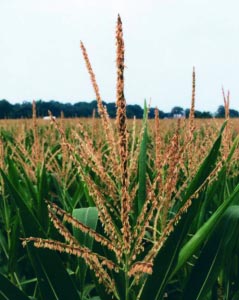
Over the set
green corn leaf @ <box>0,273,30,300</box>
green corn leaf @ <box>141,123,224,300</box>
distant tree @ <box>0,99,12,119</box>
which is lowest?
distant tree @ <box>0,99,12,119</box>

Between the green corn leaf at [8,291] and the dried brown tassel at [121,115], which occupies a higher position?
the dried brown tassel at [121,115]

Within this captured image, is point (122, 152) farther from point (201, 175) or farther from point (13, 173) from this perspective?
point (13, 173)

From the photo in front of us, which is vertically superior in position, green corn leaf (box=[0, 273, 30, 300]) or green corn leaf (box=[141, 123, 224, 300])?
green corn leaf (box=[141, 123, 224, 300])

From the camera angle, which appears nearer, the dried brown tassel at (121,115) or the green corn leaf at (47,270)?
the dried brown tassel at (121,115)

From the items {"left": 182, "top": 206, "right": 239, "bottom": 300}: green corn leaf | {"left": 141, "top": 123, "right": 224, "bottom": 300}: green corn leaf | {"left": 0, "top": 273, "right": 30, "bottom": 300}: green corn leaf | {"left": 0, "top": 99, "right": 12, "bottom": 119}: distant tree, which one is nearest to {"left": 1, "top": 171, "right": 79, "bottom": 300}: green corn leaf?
{"left": 0, "top": 273, "right": 30, "bottom": 300}: green corn leaf

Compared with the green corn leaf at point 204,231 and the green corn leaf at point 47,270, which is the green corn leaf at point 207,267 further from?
the green corn leaf at point 47,270

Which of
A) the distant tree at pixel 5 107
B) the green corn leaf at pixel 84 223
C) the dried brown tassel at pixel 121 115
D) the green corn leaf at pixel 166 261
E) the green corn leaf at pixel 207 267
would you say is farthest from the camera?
the distant tree at pixel 5 107

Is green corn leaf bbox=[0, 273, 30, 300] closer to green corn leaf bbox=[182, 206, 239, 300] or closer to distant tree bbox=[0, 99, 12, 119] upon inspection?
green corn leaf bbox=[182, 206, 239, 300]

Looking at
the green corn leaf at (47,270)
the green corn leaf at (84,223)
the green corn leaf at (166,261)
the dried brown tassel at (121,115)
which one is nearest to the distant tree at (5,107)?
the green corn leaf at (84,223)

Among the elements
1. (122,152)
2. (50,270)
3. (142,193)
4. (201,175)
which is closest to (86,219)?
(142,193)

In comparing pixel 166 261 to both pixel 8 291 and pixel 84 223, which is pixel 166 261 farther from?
pixel 84 223

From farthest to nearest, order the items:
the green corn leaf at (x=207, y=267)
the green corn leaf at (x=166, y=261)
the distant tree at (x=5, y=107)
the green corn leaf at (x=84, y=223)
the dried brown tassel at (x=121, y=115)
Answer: the distant tree at (x=5, y=107) < the green corn leaf at (x=84, y=223) < the green corn leaf at (x=207, y=267) < the green corn leaf at (x=166, y=261) < the dried brown tassel at (x=121, y=115)

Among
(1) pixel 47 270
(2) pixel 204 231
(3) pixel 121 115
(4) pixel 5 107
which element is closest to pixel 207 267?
(2) pixel 204 231

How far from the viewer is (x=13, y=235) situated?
6.38 feet
